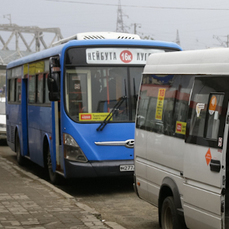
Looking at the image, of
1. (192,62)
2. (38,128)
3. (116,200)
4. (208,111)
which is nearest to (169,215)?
(208,111)

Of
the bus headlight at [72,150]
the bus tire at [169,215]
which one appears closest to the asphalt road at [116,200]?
the bus headlight at [72,150]

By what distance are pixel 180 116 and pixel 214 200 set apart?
4.18ft

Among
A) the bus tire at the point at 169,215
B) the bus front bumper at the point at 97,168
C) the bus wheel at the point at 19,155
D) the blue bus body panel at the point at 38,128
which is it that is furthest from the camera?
the bus wheel at the point at 19,155

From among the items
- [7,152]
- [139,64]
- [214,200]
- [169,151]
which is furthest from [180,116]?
[7,152]

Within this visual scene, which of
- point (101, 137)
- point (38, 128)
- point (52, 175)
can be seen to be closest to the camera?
point (101, 137)

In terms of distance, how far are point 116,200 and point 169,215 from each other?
11.4 feet

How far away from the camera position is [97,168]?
10.4 meters

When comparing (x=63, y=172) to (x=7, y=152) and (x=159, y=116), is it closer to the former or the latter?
(x=159, y=116)

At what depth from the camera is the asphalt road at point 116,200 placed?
8.53 metres

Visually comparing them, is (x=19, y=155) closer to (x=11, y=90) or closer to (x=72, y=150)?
(x=11, y=90)

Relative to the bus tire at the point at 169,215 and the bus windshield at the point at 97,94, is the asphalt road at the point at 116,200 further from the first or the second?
the bus windshield at the point at 97,94

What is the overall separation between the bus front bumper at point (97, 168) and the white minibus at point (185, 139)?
8.29ft

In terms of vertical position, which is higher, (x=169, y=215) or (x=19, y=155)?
(x=169, y=215)

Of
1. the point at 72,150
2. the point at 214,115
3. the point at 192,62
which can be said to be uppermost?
the point at 192,62
